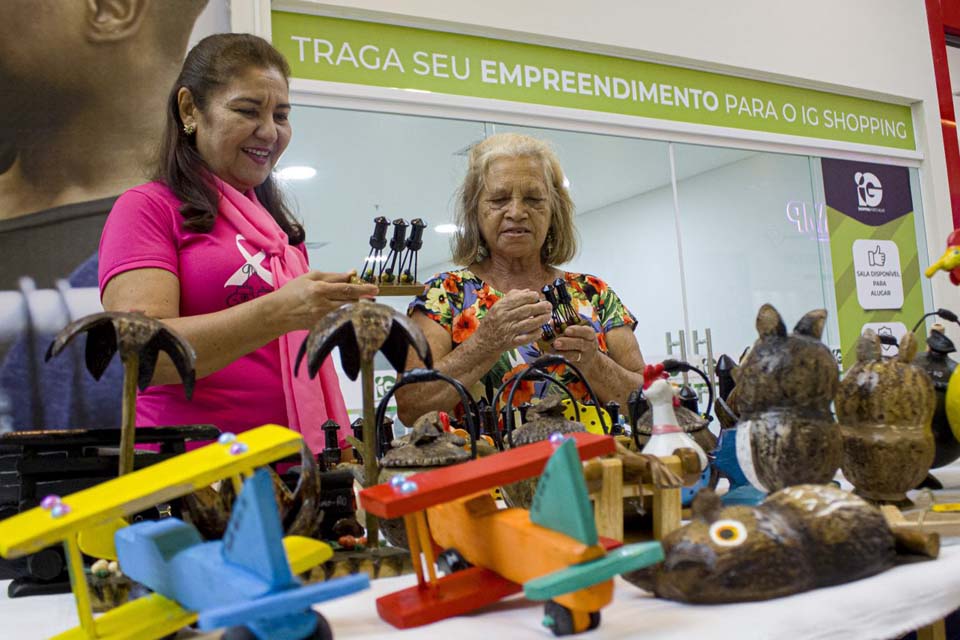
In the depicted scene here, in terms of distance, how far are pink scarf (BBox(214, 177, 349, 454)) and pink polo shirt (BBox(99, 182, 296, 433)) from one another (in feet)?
0.07

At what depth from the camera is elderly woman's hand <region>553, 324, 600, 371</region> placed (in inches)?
66.3

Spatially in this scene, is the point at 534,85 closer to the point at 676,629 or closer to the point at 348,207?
the point at 348,207

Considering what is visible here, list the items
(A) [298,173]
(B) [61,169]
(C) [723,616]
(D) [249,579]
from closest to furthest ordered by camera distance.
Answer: (D) [249,579]
(C) [723,616]
(B) [61,169]
(A) [298,173]

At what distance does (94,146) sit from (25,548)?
2297 millimetres

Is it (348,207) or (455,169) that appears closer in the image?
(348,207)

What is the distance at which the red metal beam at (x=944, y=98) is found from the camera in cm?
498

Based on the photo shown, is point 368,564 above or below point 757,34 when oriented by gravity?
below

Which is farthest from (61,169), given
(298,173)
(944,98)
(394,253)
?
(944,98)

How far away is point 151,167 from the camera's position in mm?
1631

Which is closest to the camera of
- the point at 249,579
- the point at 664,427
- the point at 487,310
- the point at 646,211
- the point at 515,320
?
the point at 249,579

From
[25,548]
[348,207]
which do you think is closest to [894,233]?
[348,207]

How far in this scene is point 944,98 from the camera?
5000mm

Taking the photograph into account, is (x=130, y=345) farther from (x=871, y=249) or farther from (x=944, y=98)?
(x=944, y=98)

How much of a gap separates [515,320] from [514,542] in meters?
0.97
